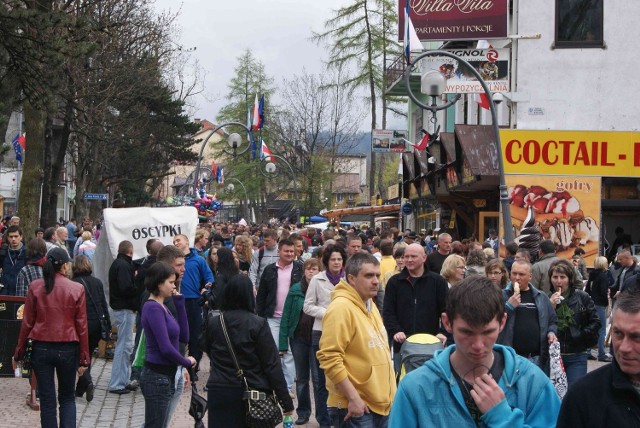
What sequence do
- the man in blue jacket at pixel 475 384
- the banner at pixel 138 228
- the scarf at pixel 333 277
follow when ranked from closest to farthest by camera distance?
the man in blue jacket at pixel 475 384 → the scarf at pixel 333 277 → the banner at pixel 138 228

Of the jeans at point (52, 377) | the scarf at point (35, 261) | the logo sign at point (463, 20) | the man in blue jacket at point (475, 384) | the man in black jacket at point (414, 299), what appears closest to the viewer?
the man in blue jacket at point (475, 384)

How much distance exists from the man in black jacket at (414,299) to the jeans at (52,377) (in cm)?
264

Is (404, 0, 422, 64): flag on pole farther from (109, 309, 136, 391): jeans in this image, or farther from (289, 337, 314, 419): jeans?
(289, 337, 314, 419): jeans

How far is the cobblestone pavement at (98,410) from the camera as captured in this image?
10.2 metres

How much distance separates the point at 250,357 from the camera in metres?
6.58

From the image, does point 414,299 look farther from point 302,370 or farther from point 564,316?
point 302,370

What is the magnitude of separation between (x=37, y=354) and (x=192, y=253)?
4808 millimetres

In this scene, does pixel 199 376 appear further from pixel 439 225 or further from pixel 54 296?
pixel 439 225

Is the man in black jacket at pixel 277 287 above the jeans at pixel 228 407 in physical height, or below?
above

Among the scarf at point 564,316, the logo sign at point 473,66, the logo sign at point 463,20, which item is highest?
the logo sign at point 463,20

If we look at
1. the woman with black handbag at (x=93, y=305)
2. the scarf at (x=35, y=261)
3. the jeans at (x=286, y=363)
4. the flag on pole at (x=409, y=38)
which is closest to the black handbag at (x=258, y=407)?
the woman with black handbag at (x=93, y=305)

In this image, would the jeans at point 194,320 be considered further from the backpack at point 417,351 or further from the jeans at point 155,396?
the backpack at point 417,351

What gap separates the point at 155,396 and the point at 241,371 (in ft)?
3.90

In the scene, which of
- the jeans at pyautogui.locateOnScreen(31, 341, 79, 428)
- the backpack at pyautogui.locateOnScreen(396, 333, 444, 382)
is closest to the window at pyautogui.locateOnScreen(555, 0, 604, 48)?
the jeans at pyautogui.locateOnScreen(31, 341, 79, 428)
